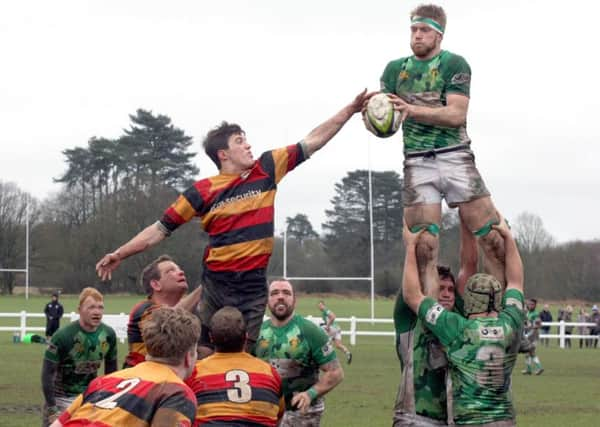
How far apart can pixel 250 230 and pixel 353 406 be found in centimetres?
1241

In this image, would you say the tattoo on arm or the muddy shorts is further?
the tattoo on arm

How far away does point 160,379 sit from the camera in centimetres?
550

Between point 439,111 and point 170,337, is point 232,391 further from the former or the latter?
point 439,111

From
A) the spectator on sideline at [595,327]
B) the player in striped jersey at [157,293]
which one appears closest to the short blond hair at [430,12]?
the player in striped jersey at [157,293]

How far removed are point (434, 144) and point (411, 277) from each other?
1.03 m

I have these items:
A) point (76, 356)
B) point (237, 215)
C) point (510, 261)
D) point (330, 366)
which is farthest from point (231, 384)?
point (76, 356)

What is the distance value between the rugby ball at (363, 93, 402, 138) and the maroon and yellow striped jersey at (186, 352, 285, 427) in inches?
76.1

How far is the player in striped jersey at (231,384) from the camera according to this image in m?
7.25

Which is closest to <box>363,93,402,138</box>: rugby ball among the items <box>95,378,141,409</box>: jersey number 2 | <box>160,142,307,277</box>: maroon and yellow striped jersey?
<box>160,142,307,277</box>: maroon and yellow striped jersey

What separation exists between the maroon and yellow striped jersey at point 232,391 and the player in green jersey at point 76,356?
463cm

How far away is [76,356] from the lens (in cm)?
1174

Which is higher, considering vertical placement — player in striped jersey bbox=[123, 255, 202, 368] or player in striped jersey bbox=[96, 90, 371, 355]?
player in striped jersey bbox=[96, 90, 371, 355]

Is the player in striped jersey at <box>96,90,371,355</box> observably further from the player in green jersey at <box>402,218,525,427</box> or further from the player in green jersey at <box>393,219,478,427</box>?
the player in green jersey at <box>402,218,525,427</box>

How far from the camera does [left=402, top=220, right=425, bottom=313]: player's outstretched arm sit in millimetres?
7718
